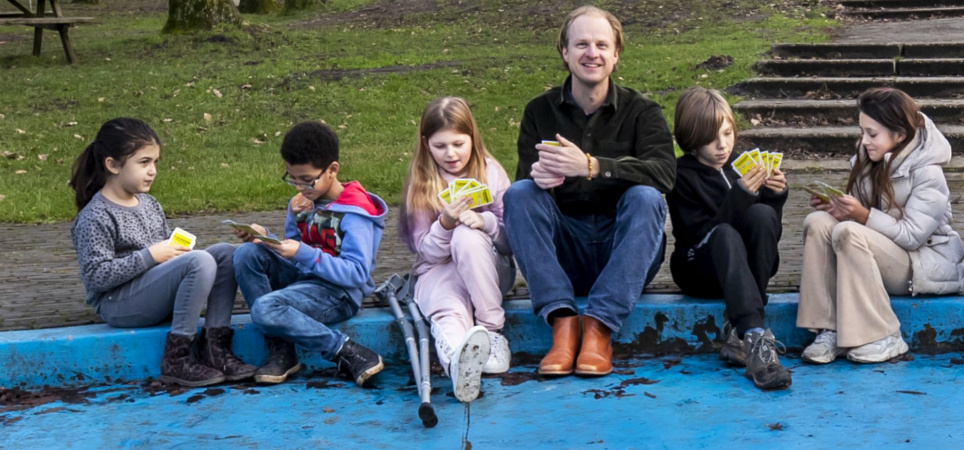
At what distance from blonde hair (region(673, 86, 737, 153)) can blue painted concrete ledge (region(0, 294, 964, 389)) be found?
680 mm

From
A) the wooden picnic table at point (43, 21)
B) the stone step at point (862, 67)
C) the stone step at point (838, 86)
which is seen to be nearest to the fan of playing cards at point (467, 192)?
the stone step at point (838, 86)

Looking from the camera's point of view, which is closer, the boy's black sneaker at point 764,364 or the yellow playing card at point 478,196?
the boy's black sneaker at point 764,364

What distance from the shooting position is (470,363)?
3.91m

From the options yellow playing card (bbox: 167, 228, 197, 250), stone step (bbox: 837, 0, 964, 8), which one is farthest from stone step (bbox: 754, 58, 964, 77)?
yellow playing card (bbox: 167, 228, 197, 250)

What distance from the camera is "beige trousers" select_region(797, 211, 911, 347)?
4273 millimetres

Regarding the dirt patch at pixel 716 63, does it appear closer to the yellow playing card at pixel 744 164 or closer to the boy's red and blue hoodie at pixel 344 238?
the yellow playing card at pixel 744 164

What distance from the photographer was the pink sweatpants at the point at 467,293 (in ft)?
14.3

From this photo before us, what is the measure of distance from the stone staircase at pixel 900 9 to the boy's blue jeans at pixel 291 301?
41.5 feet

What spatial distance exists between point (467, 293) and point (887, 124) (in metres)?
1.83

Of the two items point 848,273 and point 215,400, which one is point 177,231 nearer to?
point 215,400

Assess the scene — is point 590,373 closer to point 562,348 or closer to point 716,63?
point 562,348

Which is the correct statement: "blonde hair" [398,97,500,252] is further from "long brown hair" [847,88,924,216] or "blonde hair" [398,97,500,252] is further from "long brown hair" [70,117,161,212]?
"long brown hair" [847,88,924,216]

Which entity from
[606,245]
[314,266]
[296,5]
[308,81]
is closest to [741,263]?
[606,245]

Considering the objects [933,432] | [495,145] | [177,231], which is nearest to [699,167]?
[933,432]
